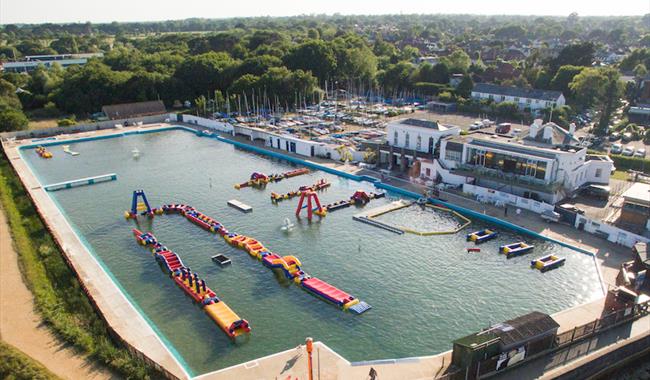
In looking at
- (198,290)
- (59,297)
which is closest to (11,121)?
(59,297)

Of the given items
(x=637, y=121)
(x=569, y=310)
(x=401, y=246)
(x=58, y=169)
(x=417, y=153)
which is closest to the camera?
(x=569, y=310)

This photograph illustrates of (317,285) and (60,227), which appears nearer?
(317,285)

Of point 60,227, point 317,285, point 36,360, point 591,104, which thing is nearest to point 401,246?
point 317,285

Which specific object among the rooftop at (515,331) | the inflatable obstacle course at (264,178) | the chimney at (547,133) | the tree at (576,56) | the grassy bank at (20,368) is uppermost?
the tree at (576,56)

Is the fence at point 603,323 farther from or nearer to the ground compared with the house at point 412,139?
nearer to the ground

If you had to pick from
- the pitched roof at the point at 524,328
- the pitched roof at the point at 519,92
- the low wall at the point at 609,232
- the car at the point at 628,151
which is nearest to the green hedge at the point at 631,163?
the car at the point at 628,151

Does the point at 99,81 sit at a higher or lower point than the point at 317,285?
higher

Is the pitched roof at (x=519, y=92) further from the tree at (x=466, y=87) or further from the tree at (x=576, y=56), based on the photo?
the tree at (x=576, y=56)

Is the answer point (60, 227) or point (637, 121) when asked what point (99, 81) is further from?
point (637, 121)
